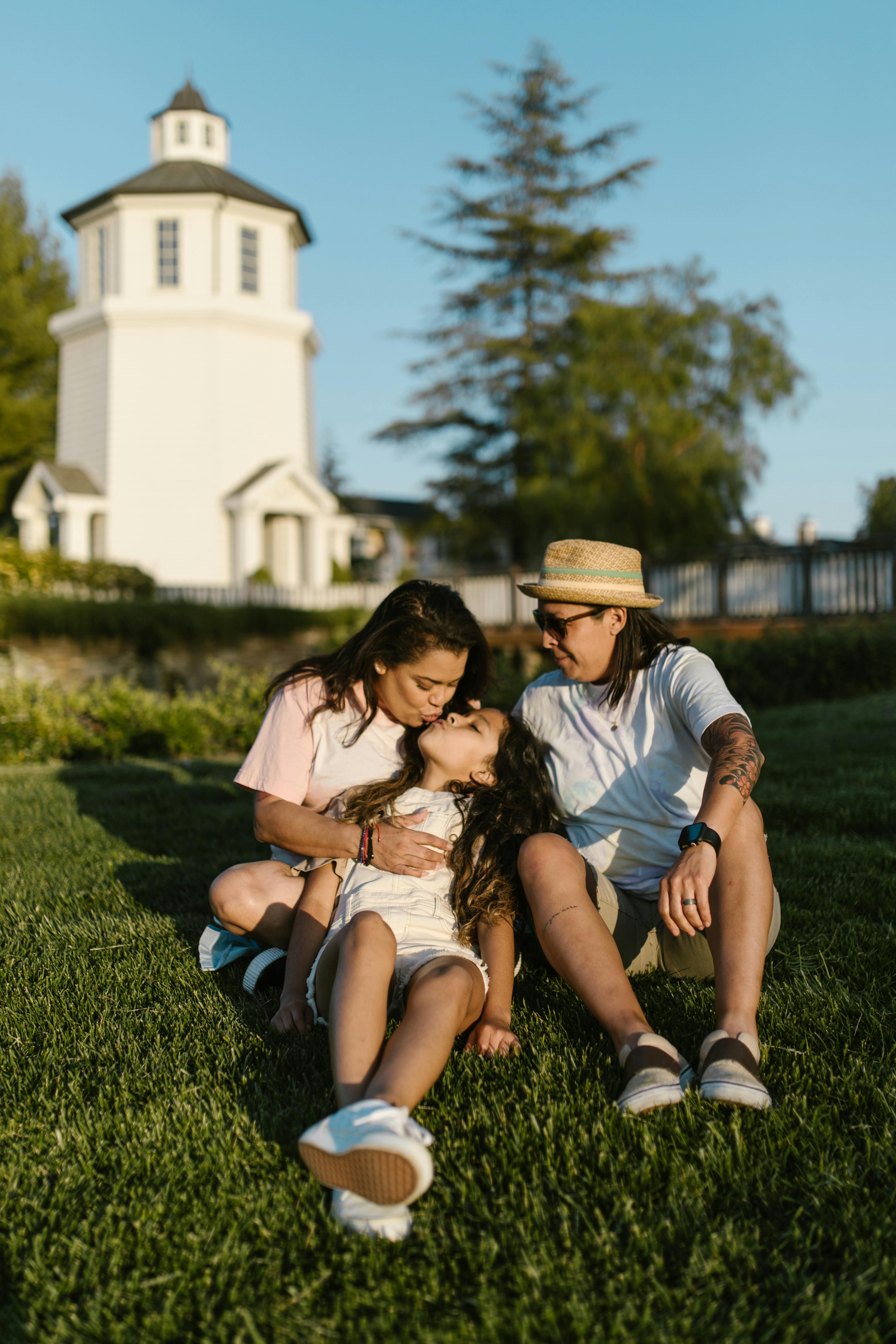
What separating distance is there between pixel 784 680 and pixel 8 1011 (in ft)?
31.6

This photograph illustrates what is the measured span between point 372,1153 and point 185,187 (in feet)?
88.3

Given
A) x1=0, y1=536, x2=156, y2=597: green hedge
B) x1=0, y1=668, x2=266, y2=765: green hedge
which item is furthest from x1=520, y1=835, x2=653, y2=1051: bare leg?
x1=0, y1=536, x2=156, y2=597: green hedge

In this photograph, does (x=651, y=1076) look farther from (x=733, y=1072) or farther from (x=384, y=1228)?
(x=384, y=1228)

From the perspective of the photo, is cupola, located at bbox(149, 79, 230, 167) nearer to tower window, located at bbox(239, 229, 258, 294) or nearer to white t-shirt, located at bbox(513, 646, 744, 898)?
tower window, located at bbox(239, 229, 258, 294)

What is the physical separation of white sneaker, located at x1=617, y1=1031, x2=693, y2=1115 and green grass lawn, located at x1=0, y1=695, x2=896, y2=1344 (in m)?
0.04

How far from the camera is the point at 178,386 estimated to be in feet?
80.7

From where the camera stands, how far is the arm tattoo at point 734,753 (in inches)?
105

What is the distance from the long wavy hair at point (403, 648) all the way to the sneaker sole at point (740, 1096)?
1517 mm

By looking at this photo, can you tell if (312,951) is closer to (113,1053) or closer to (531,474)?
(113,1053)

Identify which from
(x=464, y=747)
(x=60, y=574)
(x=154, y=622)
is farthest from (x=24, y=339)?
(x=464, y=747)

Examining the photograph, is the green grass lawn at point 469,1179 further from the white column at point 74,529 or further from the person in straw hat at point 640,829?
the white column at point 74,529

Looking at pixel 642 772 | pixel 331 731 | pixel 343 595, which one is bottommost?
pixel 642 772

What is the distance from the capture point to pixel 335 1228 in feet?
6.29

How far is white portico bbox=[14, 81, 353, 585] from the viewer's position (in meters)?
24.5
